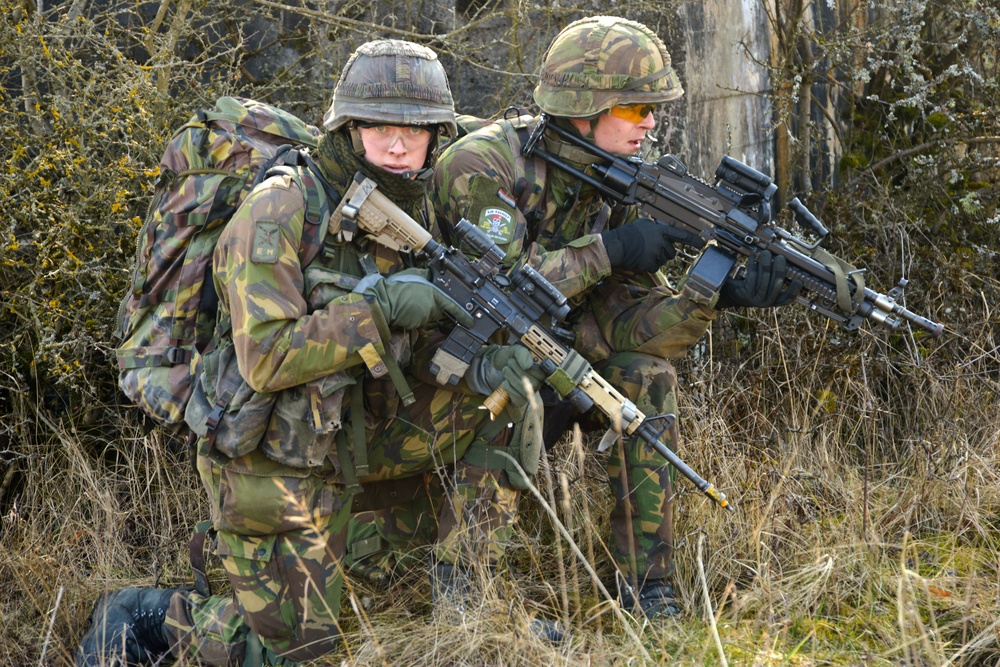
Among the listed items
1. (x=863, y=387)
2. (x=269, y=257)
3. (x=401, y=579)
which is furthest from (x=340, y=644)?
(x=863, y=387)

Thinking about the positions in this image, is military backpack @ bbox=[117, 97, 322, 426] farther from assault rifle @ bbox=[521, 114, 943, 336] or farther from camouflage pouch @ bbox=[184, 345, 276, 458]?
assault rifle @ bbox=[521, 114, 943, 336]

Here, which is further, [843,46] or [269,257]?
[843,46]

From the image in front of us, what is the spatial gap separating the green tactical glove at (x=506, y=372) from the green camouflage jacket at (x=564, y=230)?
0.38m

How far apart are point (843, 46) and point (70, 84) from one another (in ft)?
13.4

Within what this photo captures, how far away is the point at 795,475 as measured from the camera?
4.49m

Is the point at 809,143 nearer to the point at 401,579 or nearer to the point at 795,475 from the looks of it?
the point at 795,475

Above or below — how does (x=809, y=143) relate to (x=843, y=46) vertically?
below

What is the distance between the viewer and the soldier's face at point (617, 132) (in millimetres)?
4211

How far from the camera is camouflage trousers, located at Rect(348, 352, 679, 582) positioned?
4051 mm

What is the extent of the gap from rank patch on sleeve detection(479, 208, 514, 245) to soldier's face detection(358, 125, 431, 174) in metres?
0.46

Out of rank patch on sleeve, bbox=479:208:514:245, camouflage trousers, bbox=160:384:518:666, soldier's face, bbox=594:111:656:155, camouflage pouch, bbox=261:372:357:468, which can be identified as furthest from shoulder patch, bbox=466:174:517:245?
camouflage pouch, bbox=261:372:357:468

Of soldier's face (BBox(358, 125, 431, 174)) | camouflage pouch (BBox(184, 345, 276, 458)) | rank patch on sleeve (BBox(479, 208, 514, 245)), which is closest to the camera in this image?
camouflage pouch (BBox(184, 345, 276, 458))

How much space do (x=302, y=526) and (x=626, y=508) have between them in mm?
1238

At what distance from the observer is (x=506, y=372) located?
12.1ft
